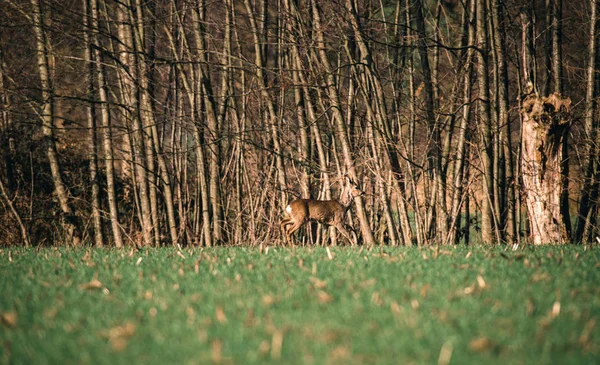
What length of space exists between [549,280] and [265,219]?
7.60 metres

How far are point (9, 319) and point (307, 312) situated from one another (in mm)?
1786

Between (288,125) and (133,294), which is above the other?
(288,125)

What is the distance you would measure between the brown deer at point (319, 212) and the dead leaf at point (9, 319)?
6.97m

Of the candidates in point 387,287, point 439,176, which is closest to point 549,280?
point 387,287

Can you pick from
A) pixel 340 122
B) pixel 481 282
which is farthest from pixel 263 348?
pixel 340 122

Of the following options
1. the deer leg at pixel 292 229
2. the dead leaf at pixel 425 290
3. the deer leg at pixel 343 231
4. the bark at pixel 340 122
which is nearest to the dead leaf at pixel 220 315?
the dead leaf at pixel 425 290

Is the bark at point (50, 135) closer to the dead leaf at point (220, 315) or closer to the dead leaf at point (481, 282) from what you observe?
the dead leaf at point (220, 315)

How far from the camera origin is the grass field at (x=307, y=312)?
305cm

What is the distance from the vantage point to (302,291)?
14.5ft

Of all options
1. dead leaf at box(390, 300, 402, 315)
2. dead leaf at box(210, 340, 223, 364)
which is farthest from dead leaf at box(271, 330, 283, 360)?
dead leaf at box(390, 300, 402, 315)

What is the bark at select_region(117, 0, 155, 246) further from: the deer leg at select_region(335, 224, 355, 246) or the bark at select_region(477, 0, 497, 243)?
the bark at select_region(477, 0, 497, 243)

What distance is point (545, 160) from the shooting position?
9438 millimetres

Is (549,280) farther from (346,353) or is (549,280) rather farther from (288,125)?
(288,125)

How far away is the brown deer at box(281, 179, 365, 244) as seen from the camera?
10.6 metres
